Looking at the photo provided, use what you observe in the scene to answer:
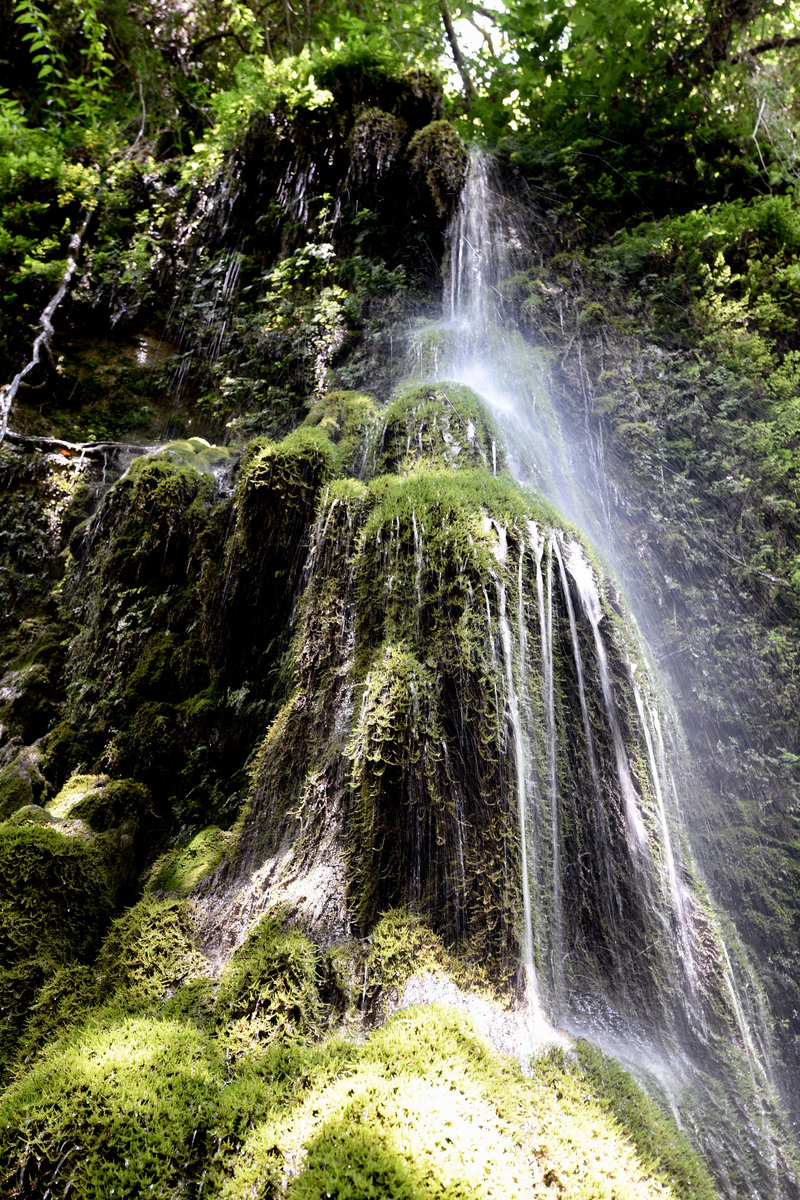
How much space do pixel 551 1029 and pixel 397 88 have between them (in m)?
10.5

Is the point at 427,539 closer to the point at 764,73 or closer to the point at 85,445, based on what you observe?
the point at 85,445

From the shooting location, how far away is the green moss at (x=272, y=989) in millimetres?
3066

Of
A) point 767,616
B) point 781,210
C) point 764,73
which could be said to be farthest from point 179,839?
point 764,73

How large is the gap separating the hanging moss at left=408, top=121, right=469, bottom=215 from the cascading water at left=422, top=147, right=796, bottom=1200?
20.4 ft

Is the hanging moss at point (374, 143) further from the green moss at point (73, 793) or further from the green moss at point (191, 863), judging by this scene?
the green moss at point (191, 863)

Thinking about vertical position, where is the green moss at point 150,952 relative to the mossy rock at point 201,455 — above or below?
below

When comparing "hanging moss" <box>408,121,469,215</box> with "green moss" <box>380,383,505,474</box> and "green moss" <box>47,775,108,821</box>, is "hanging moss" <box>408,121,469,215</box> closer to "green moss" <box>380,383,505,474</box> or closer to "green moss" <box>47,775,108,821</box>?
"green moss" <box>380,383,505,474</box>

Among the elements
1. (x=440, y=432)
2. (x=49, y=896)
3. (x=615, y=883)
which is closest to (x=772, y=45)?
(x=440, y=432)

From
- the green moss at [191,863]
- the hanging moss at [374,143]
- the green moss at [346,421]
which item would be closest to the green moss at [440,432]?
the green moss at [346,421]

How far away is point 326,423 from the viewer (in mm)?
6293

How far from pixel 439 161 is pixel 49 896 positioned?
9032 mm

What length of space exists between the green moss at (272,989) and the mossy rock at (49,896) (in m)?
1.04

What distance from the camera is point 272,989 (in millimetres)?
3178

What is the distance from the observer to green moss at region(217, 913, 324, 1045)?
3066 mm
